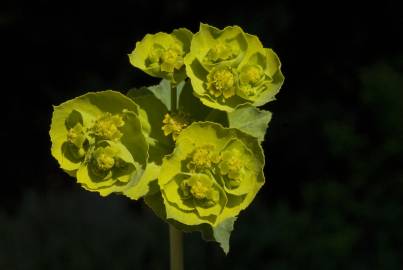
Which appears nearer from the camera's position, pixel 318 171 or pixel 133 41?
pixel 318 171

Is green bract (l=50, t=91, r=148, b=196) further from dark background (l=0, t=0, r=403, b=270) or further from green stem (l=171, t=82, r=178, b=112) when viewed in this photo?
dark background (l=0, t=0, r=403, b=270)

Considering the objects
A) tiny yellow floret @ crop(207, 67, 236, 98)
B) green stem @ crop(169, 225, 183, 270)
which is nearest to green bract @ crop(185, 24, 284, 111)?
tiny yellow floret @ crop(207, 67, 236, 98)

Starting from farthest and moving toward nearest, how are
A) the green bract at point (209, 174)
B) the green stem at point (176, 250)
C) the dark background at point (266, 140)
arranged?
the dark background at point (266, 140), the green stem at point (176, 250), the green bract at point (209, 174)

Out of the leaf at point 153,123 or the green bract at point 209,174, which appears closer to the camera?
the green bract at point 209,174

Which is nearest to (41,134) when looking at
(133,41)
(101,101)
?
(133,41)

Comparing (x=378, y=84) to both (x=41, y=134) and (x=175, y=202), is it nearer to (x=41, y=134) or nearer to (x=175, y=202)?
(x=41, y=134)

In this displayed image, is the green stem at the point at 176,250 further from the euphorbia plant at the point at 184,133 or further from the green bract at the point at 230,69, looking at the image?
the green bract at the point at 230,69

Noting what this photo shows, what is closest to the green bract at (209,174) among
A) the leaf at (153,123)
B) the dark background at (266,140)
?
the leaf at (153,123)

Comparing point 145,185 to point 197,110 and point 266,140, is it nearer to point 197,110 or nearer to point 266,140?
point 197,110
